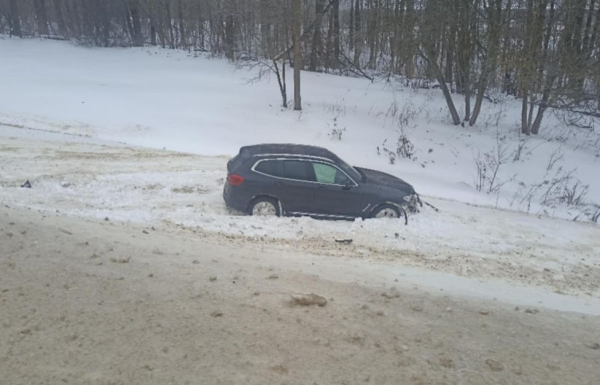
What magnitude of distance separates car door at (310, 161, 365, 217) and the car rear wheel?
366mm

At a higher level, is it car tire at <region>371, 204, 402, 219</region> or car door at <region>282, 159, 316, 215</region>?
car door at <region>282, 159, 316, 215</region>

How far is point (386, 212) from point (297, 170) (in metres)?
2.16

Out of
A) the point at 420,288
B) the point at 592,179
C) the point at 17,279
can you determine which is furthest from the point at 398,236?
the point at 592,179

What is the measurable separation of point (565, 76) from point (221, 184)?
14038 mm

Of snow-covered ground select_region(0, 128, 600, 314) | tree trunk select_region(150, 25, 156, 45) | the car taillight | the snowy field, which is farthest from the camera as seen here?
tree trunk select_region(150, 25, 156, 45)

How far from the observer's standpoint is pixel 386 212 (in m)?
11.0

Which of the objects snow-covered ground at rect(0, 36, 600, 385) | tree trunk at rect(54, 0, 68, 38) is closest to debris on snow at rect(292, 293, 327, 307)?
snow-covered ground at rect(0, 36, 600, 385)

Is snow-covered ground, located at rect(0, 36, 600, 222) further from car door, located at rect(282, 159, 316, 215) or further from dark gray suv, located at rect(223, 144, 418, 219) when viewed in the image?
car door, located at rect(282, 159, 316, 215)

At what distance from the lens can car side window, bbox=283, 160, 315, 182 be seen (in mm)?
10750

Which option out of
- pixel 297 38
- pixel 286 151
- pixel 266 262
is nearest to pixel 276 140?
pixel 297 38

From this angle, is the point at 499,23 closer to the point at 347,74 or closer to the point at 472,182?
the point at 472,182

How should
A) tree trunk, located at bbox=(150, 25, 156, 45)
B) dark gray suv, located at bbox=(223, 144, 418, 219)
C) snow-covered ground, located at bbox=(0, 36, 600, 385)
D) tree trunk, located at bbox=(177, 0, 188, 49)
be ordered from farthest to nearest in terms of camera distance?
tree trunk, located at bbox=(150, 25, 156, 45) < tree trunk, located at bbox=(177, 0, 188, 49) < dark gray suv, located at bbox=(223, 144, 418, 219) < snow-covered ground, located at bbox=(0, 36, 600, 385)

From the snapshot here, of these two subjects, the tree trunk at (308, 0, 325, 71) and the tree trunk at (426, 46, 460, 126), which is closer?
the tree trunk at (426, 46, 460, 126)

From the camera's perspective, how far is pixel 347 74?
2878 cm
